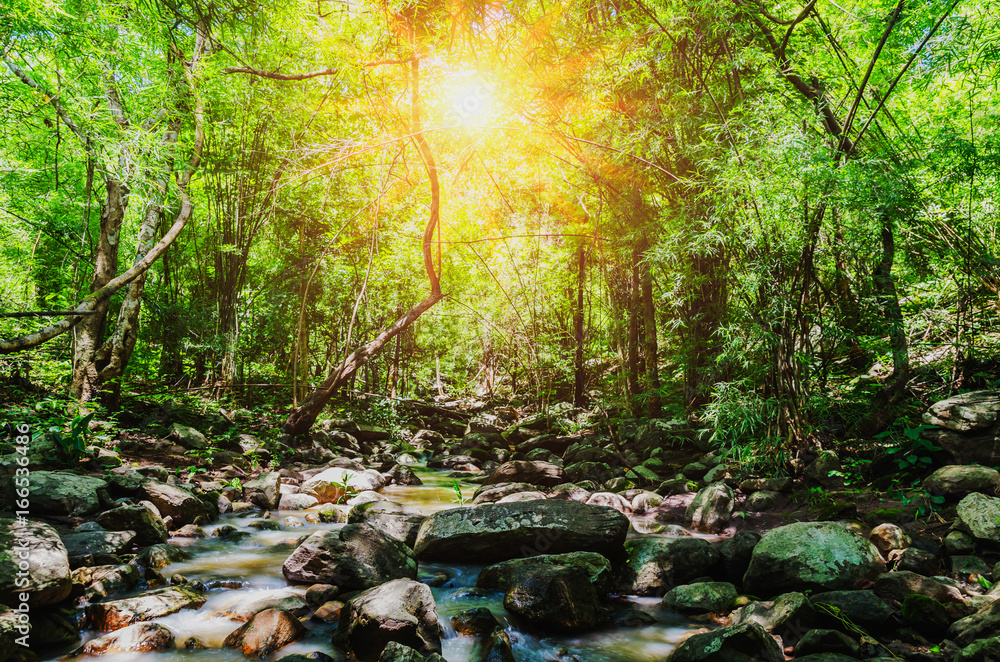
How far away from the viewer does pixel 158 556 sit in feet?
12.2

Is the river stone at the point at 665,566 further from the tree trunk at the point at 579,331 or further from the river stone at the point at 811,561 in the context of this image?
the tree trunk at the point at 579,331

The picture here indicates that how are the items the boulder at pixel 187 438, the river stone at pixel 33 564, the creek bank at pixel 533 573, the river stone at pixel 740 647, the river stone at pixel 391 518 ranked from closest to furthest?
the river stone at pixel 740 647, the river stone at pixel 33 564, the creek bank at pixel 533 573, the river stone at pixel 391 518, the boulder at pixel 187 438

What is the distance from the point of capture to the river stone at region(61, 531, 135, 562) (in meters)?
3.45

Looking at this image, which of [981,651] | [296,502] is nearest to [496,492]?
[296,502]

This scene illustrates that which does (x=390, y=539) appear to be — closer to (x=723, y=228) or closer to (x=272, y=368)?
(x=723, y=228)

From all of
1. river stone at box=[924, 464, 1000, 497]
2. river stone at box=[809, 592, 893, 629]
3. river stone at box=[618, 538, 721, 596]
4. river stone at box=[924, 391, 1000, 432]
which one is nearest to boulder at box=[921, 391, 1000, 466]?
river stone at box=[924, 391, 1000, 432]

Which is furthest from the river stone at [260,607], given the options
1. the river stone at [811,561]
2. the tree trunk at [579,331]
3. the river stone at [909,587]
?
the tree trunk at [579,331]

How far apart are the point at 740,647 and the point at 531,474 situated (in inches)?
185

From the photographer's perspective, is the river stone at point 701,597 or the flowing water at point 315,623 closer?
the flowing water at point 315,623

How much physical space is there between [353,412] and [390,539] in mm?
7444

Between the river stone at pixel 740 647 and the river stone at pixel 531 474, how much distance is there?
4484mm

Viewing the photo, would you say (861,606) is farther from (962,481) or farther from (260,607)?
(260,607)

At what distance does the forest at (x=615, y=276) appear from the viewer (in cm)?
345

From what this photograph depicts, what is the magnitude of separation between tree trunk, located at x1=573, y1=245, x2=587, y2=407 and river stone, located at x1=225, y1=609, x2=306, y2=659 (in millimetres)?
7453
